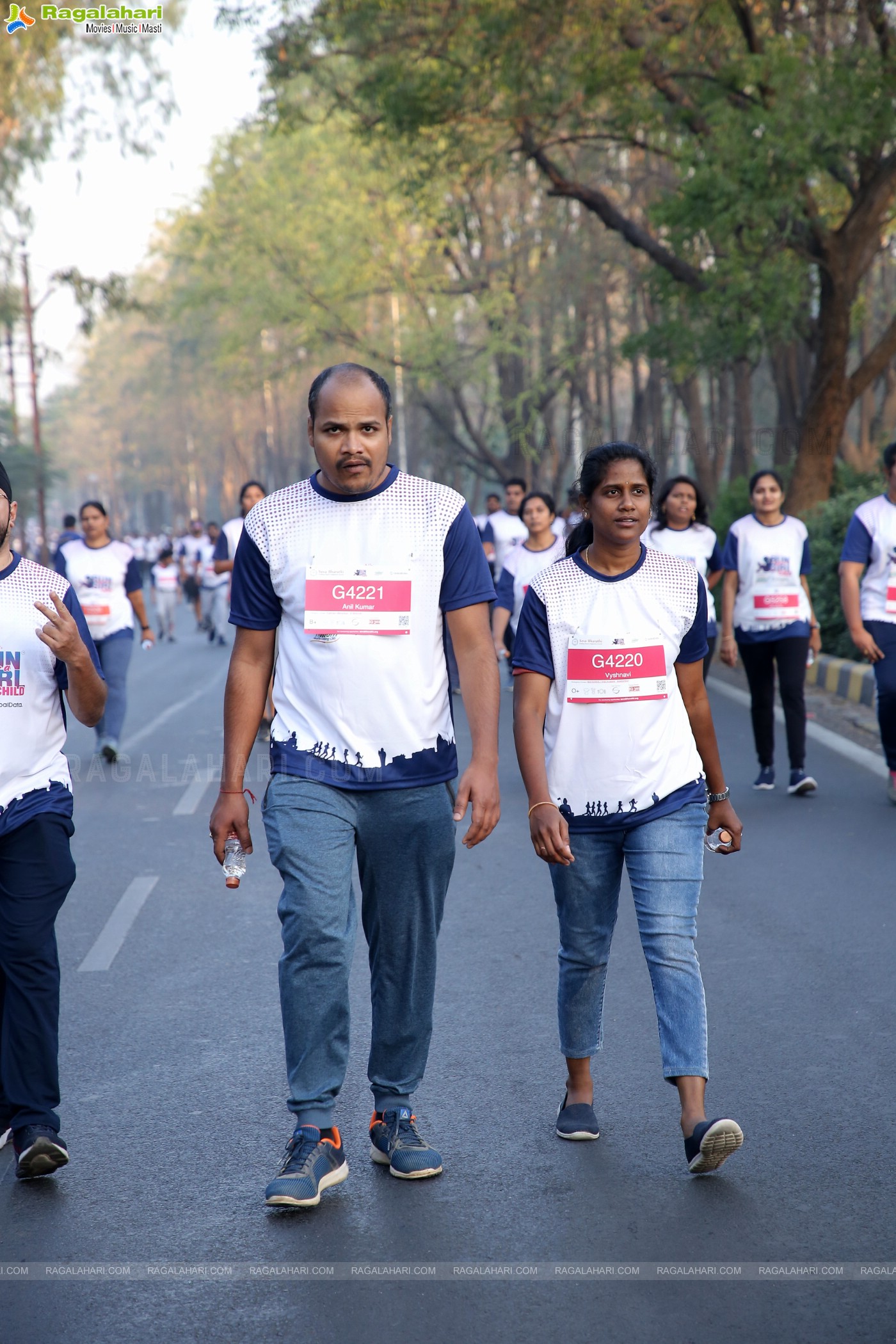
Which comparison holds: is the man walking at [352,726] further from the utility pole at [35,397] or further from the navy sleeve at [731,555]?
the utility pole at [35,397]

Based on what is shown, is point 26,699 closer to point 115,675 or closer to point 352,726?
point 352,726

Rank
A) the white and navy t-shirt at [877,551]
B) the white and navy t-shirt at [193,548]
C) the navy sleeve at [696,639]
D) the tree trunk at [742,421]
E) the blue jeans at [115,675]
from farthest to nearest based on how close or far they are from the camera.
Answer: the white and navy t-shirt at [193,548]
the tree trunk at [742,421]
the blue jeans at [115,675]
the white and navy t-shirt at [877,551]
the navy sleeve at [696,639]

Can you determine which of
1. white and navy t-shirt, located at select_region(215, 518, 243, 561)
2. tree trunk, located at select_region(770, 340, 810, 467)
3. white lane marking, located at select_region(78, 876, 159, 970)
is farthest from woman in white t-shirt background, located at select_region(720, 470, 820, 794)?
tree trunk, located at select_region(770, 340, 810, 467)

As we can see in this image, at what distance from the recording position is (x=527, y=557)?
1152cm

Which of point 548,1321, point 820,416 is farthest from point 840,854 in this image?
point 820,416

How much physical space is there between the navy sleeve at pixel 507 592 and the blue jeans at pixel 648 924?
7.08 metres

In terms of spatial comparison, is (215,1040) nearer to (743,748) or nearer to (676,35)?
(743,748)

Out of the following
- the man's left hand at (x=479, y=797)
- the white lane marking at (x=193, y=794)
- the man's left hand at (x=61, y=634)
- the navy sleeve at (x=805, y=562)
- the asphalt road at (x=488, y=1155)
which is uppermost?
the navy sleeve at (x=805, y=562)

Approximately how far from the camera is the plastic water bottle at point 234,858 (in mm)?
3869

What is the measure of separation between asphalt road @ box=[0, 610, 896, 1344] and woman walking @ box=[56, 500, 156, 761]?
4759 millimetres

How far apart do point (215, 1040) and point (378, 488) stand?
2.14 m

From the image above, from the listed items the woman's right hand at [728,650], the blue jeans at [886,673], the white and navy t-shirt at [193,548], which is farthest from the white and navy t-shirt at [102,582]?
the white and navy t-shirt at [193,548]

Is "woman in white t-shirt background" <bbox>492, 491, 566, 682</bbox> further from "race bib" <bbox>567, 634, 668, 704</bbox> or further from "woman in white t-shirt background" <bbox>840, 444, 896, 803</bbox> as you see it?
"race bib" <bbox>567, 634, 668, 704</bbox>

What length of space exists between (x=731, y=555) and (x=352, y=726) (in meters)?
6.06
